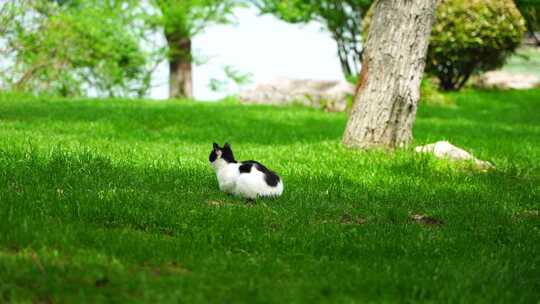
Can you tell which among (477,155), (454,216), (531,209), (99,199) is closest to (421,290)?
(454,216)

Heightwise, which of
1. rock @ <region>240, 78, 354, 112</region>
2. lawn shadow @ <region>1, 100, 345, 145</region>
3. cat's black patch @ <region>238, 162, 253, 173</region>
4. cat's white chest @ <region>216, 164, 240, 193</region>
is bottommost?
cat's white chest @ <region>216, 164, 240, 193</region>

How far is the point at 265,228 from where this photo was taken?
21.0 feet

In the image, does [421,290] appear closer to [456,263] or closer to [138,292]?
[456,263]

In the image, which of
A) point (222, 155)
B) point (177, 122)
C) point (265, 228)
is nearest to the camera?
point (265, 228)

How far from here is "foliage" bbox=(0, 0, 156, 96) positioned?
92.2ft

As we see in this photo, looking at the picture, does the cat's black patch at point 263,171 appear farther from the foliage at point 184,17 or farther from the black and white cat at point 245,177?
the foliage at point 184,17

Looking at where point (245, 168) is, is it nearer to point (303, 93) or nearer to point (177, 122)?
point (177, 122)

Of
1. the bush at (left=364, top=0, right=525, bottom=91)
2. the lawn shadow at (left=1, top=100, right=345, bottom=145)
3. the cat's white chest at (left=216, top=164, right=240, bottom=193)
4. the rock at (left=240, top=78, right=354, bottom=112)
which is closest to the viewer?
the cat's white chest at (left=216, top=164, right=240, bottom=193)

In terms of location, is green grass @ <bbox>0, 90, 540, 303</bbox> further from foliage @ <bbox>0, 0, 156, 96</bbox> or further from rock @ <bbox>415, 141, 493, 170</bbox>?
foliage @ <bbox>0, 0, 156, 96</bbox>

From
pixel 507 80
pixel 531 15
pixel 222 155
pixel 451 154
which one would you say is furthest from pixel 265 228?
pixel 531 15

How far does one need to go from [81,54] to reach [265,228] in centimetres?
2679

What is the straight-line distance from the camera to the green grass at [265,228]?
4.61m

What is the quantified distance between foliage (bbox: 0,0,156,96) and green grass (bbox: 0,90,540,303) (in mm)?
16857

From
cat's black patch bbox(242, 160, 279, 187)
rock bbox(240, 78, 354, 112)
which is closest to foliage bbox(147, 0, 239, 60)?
rock bbox(240, 78, 354, 112)
